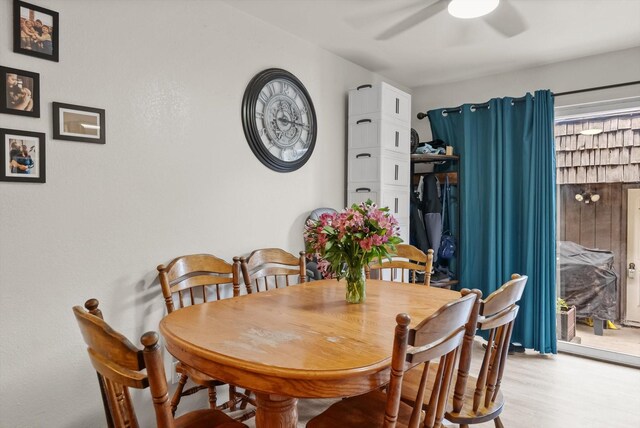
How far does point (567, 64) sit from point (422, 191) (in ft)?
5.39

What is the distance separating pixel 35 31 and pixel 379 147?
2328 mm

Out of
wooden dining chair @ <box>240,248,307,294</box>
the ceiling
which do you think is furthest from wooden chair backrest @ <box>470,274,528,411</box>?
the ceiling

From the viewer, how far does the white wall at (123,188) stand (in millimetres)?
1772

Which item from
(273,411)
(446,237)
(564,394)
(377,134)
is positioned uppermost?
(377,134)

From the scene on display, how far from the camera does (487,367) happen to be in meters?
1.55

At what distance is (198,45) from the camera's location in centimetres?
245

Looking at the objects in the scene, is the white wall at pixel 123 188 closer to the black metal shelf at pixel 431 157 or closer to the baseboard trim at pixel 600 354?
the black metal shelf at pixel 431 157

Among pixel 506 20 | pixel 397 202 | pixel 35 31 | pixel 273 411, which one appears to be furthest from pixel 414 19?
pixel 273 411

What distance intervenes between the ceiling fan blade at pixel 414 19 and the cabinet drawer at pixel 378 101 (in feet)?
1.30

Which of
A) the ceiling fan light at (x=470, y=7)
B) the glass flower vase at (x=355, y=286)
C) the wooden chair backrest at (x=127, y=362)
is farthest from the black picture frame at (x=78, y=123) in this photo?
the ceiling fan light at (x=470, y=7)

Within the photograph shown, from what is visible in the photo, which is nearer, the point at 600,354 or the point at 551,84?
the point at 600,354

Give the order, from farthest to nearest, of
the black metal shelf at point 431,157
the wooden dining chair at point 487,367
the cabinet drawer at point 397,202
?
1. the black metal shelf at point 431,157
2. the cabinet drawer at point 397,202
3. the wooden dining chair at point 487,367

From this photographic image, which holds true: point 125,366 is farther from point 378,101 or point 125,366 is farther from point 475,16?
point 378,101

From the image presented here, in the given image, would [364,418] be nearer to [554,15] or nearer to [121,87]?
[121,87]
